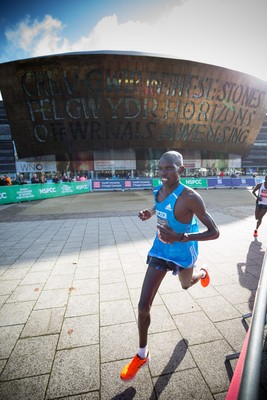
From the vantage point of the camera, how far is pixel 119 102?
119ft

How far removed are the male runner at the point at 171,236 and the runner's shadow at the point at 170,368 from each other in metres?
0.21

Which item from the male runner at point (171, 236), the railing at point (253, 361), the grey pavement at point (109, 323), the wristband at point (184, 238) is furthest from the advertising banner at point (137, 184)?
the railing at point (253, 361)

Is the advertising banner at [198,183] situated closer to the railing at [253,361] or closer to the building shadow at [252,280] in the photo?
the building shadow at [252,280]

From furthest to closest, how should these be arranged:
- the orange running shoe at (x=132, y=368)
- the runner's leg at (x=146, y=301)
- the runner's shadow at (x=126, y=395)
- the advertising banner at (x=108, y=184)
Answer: the advertising banner at (x=108, y=184)
the runner's leg at (x=146, y=301)
the orange running shoe at (x=132, y=368)
the runner's shadow at (x=126, y=395)

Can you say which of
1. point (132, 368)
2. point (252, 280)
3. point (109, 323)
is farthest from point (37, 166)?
point (132, 368)

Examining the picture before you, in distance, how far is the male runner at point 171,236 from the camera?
2.22 meters

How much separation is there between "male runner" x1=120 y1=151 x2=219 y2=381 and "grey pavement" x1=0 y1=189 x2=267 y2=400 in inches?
14.0

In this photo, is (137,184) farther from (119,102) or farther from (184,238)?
(184,238)

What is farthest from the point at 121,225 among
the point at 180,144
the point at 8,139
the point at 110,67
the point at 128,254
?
the point at 8,139

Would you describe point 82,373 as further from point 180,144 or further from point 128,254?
point 180,144

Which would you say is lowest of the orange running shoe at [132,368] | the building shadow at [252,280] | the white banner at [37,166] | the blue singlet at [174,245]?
the building shadow at [252,280]

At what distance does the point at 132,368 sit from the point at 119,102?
129 feet

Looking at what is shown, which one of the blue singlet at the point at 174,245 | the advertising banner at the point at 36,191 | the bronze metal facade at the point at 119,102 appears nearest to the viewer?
the blue singlet at the point at 174,245

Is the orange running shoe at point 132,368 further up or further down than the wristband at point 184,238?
further down
